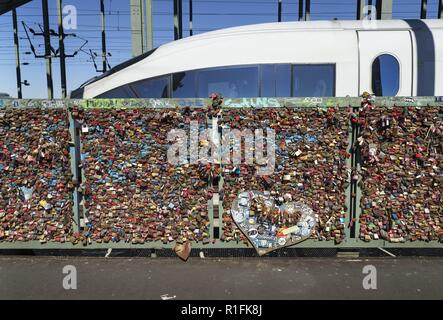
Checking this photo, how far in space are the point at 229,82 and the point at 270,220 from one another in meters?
2.91

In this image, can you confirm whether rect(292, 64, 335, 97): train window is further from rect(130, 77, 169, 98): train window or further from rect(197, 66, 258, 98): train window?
rect(130, 77, 169, 98): train window

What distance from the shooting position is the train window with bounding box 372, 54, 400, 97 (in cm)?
632

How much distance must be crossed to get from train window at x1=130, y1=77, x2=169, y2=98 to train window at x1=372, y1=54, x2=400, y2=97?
153 inches

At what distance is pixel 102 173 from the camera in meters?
4.65

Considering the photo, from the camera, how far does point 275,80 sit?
631 cm

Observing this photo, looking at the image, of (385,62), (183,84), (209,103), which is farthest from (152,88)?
(385,62)

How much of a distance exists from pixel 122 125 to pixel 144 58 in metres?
2.74

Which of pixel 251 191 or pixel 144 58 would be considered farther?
pixel 144 58

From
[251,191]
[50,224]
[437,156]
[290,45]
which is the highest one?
[290,45]

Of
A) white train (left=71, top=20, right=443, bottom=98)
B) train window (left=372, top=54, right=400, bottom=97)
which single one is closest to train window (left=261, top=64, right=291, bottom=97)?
white train (left=71, top=20, right=443, bottom=98)

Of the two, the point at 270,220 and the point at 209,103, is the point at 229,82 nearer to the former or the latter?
the point at 209,103
